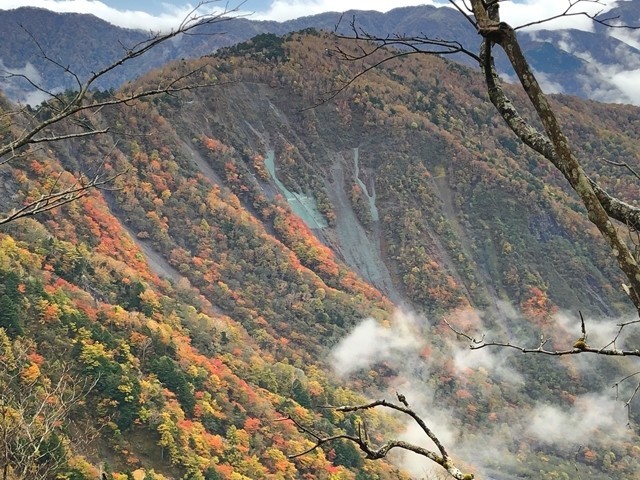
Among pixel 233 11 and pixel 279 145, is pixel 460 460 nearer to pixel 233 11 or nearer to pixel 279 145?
pixel 279 145

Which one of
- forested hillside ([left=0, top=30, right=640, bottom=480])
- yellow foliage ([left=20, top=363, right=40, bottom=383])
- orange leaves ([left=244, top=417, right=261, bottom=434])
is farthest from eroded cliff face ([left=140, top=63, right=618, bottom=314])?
yellow foliage ([left=20, top=363, right=40, bottom=383])

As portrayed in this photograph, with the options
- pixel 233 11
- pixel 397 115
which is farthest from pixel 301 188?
pixel 233 11

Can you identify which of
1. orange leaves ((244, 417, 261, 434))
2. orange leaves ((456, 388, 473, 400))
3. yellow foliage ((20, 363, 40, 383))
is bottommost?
yellow foliage ((20, 363, 40, 383))

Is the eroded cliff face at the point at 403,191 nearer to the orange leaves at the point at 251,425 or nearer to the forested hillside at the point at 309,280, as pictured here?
the forested hillside at the point at 309,280

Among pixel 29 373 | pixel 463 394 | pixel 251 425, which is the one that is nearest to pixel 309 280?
pixel 463 394

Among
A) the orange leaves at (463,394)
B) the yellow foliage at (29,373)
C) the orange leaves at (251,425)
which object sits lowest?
the yellow foliage at (29,373)

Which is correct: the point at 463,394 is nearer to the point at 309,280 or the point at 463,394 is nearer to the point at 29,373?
the point at 309,280

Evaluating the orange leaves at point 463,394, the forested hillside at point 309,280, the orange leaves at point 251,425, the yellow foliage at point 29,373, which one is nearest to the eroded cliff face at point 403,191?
the forested hillside at point 309,280

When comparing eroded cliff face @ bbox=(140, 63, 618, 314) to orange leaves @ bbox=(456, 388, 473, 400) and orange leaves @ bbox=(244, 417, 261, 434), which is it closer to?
orange leaves @ bbox=(456, 388, 473, 400)

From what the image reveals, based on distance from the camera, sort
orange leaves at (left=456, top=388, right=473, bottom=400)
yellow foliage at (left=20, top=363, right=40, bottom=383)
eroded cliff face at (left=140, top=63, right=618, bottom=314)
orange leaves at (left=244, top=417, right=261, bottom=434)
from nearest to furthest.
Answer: yellow foliage at (left=20, top=363, right=40, bottom=383) < orange leaves at (left=244, top=417, right=261, bottom=434) < orange leaves at (left=456, top=388, right=473, bottom=400) < eroded cliff face at (left=140, top=63, right=618, bottom=314)
